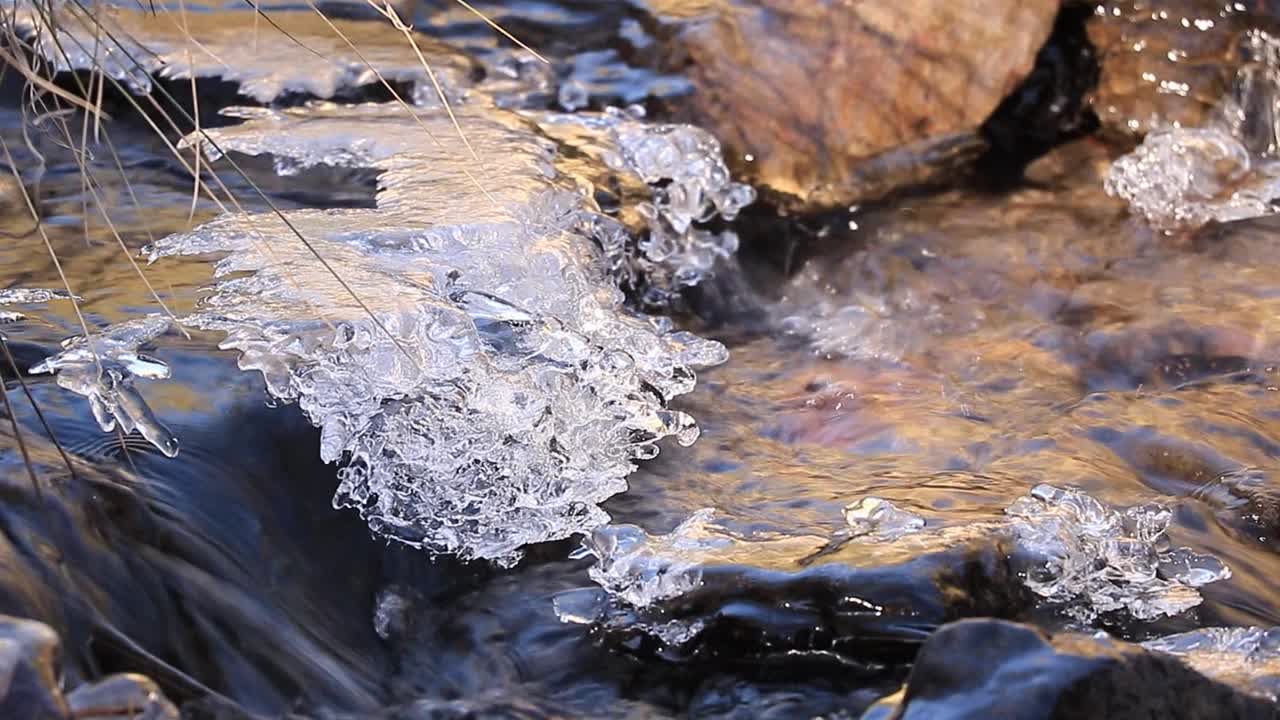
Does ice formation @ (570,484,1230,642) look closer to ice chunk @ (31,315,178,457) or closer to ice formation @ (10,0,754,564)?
ice formation @ (10,0,754,564)

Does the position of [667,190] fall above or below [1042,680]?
below

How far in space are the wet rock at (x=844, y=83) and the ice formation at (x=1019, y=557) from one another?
2218mm

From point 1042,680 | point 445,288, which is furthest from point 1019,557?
point 445,288

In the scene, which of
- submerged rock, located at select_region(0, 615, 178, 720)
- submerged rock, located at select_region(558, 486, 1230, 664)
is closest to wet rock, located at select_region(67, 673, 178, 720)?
submerged rock, located at select_region(0, 615, 178, 720)

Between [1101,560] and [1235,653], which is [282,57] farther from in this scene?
[1235,653]

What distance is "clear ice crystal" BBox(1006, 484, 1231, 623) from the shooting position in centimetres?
263

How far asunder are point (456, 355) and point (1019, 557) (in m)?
1.12

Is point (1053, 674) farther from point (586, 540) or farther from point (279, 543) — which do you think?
point (279, 543)

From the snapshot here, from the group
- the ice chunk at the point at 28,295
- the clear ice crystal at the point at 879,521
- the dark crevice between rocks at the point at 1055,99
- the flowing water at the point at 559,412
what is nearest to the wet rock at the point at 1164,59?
the dark crevice between rocks at the point at 1055,99

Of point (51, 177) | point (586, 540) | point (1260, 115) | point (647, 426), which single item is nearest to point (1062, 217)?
point (1260, 115)

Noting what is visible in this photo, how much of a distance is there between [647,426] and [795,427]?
45cm

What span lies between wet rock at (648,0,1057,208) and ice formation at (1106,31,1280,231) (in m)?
0.56

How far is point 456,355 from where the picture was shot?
9.86 ft

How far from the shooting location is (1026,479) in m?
3.17
